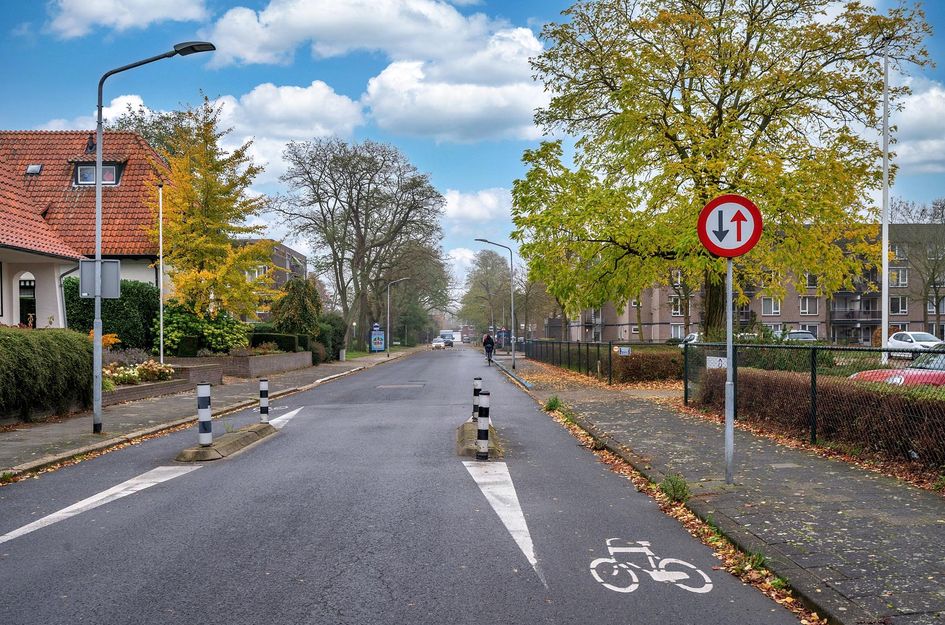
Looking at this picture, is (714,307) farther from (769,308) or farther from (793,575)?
(769,308)

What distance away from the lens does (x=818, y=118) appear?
22.3 m

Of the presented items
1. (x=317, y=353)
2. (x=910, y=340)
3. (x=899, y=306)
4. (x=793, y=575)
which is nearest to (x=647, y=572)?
(x=793, y=575)

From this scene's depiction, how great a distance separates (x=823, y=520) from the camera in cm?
593

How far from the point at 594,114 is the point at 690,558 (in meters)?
21.5

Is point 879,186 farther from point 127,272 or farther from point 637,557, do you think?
point 127,272

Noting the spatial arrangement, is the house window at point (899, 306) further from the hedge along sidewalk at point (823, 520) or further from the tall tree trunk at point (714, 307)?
the hedge along sidewalk at point (823, 520)

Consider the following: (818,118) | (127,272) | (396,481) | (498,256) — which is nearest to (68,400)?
(396,481)

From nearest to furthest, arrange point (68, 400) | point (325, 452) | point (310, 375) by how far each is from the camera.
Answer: point (325, 452) < point (68, 400) < point (310, 375)

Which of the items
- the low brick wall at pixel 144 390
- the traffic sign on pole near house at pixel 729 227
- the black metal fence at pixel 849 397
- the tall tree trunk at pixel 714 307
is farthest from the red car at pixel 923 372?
the tall tree trunk at pixel 714 307

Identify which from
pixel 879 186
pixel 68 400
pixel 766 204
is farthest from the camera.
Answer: pixel 879 186

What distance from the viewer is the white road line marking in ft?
43.7

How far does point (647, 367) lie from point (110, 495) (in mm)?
18214

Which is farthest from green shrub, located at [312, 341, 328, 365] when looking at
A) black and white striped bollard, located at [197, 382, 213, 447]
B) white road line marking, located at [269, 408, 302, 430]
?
black and white striped bollard, located at [197, 382, 213, 447]

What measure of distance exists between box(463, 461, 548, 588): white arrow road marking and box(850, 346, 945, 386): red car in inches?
175
